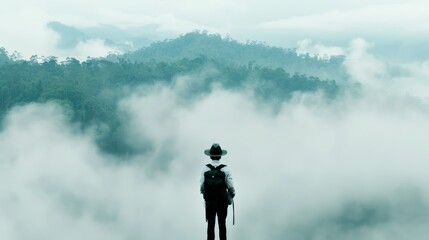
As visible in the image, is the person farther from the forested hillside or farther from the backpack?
the forested hillside

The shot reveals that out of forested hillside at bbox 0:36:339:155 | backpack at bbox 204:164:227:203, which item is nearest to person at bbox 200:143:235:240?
backpack at bbox 204:164:227:203

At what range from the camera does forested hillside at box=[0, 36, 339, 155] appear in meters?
86.9

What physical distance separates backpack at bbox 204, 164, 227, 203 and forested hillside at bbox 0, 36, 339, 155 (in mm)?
78345

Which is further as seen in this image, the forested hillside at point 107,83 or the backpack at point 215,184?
the forested hillside at point 107,83

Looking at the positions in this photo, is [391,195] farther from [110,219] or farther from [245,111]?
[110,219]

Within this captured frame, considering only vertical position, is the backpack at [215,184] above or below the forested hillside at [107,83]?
below

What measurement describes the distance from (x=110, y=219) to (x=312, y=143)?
70.5m

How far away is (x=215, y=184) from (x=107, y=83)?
109 m

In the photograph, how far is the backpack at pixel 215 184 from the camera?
24.4ft

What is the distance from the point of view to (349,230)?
96938 mm

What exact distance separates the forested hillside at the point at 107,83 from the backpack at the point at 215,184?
78345 mm

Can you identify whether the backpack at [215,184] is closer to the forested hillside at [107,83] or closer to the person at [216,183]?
the person at [216,183]

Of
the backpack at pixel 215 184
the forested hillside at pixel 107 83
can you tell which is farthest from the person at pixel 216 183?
the forested hillside at pixel 107 83

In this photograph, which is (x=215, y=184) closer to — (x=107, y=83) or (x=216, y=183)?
(x=216, y=183)
